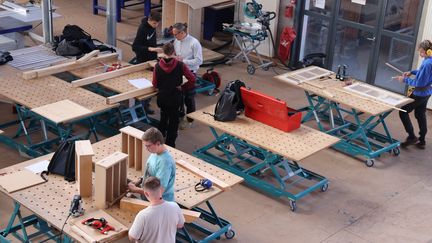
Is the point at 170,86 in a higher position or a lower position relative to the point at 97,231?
higher

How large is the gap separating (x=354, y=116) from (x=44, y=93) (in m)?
3.93

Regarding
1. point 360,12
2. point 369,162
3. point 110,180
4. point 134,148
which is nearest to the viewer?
point 110,180

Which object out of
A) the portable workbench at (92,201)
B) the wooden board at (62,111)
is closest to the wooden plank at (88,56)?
the wooden board at (62,111)

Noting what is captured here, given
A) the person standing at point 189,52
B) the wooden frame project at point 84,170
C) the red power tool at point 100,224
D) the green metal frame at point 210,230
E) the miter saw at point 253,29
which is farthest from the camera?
the miter saw at point 253,29

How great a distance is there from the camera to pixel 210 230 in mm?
6648

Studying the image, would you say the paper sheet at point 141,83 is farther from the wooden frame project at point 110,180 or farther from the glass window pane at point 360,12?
the glass window pane at point 360,12

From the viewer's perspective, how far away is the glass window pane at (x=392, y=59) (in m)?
10.3

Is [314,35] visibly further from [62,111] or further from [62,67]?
[62,111]

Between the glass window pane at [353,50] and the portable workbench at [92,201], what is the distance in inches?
204

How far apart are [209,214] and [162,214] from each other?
6.60ft

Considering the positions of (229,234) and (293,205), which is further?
(293,205)

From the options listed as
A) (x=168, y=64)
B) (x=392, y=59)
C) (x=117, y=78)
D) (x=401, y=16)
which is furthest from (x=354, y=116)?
(x=117, y=78)

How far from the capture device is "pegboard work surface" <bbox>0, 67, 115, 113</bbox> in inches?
295

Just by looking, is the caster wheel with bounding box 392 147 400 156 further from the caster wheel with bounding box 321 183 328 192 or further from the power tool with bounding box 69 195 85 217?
the power tool with bounding box 69 195 85 217
